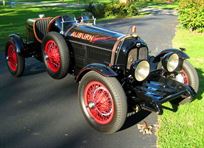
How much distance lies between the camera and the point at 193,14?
14.0m

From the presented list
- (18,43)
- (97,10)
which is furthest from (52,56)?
(97,10)

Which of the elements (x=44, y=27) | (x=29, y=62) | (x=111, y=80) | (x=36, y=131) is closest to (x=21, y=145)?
(x=36, y=131)

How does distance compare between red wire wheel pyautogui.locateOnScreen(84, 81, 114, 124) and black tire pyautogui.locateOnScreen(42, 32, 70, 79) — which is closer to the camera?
red wire wheel pyautogui.locateOnScreen(84, 81, 114, 124)

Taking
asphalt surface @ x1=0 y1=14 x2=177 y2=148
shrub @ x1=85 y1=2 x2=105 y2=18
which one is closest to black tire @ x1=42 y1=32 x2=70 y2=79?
asphalt surface @ x1=0 y1=14 x2=177 y2=148

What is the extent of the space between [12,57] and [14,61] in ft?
0.39

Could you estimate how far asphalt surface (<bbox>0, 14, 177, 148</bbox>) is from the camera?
442 centimetres

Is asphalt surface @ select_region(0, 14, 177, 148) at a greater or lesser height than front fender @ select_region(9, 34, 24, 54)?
lesser

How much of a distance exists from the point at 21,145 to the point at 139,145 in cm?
163

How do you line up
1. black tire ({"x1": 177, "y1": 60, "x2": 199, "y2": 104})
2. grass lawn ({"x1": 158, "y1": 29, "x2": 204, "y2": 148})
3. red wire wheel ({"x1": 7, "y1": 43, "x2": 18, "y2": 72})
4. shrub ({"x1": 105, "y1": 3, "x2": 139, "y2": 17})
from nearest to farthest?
grass lawn ({"x1": 158, "y1": 29, "x2": 204, "y2": 148}) < black tire ({"x1": 177, "y1": 60, "x2": 199, "y2": 104}) < red wire wheel ({"x1": 7, "y1": 43, "x2": 18, "y2": 72}) < shrub ({"x1": 105, "y1": 3, "x2": 139, "y2": 17})

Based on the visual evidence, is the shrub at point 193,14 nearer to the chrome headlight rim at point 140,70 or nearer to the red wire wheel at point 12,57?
the red wire wheel at point 12,57

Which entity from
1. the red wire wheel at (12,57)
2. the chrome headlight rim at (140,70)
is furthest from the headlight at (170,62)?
the red wire wheel at (12,57)

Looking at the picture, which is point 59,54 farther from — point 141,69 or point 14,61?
point 14,61

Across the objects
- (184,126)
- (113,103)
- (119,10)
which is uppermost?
(113,103)

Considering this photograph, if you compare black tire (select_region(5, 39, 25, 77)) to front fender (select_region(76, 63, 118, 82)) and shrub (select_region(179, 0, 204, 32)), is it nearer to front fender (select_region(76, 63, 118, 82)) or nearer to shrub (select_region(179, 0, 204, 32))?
front fender (select_region(76, 63, 118, 82))
